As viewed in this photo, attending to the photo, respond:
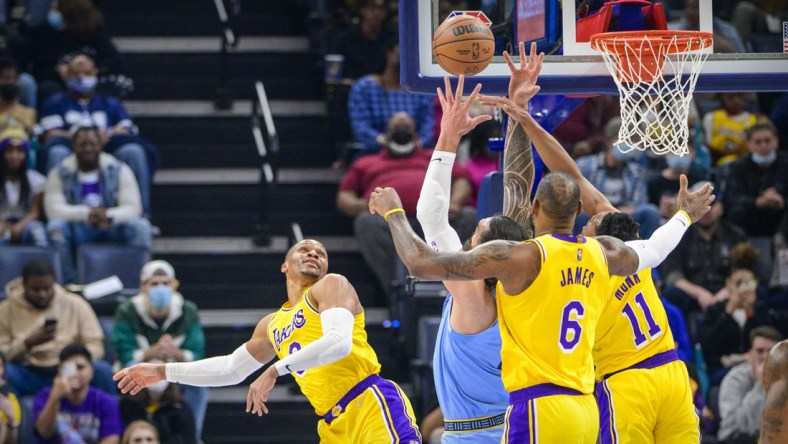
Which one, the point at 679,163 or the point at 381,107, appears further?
the point at 381,107

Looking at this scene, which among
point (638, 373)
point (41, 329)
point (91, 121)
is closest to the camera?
point (638, 373)

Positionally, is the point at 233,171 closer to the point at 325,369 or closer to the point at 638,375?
the point at 325,369

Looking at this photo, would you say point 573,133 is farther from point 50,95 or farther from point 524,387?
point 524,387

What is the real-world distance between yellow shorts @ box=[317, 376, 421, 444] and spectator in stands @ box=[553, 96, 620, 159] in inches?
Result: 253

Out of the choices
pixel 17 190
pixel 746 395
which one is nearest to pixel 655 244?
pixel 746 395

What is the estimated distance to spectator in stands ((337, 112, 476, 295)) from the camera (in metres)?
11.5

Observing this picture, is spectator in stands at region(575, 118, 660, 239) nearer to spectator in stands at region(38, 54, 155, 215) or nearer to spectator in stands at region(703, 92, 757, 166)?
spectator in stands at region(703, 92, 757, 166)

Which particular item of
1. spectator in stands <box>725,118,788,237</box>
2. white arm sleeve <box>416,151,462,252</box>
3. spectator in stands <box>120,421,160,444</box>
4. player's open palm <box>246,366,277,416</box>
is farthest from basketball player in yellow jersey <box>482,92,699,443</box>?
spectator in stands <box>725,118,788,237</box>

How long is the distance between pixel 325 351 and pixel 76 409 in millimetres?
3911

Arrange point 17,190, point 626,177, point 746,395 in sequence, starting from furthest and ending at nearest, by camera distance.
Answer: point 626,177 → point 17,190 → point 746,395

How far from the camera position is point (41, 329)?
10.3m

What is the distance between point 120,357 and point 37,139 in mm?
3010

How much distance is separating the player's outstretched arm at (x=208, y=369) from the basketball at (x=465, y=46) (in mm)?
1733

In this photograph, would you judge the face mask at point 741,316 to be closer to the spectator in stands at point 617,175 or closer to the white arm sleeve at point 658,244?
the spectator in stands at point 617,175
